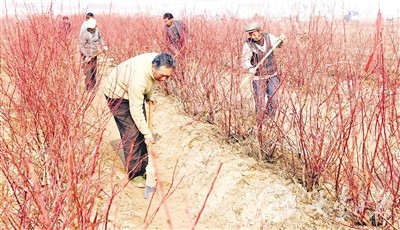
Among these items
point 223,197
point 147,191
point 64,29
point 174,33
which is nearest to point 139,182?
point 147,191

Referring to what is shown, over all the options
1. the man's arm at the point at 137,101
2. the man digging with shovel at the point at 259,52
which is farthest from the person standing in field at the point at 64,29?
the man digging with shovel at the point at 259,52

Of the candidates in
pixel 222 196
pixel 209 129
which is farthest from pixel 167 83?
pixel 222 196

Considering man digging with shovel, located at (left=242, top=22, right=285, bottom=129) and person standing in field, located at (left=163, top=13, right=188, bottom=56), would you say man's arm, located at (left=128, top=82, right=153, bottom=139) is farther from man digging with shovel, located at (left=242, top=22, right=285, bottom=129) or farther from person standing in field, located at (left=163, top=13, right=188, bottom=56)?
person standing in field, located at (left=163, top=13, right=188, bottom=56)

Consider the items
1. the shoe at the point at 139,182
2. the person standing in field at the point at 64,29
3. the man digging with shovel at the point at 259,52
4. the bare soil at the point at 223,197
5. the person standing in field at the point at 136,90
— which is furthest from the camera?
the person standing in field at the point at 64,29

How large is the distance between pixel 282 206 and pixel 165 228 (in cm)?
95

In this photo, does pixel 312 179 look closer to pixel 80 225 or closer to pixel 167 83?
pixel 80 225

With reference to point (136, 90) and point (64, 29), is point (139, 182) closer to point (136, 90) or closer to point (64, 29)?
point (136, 90)

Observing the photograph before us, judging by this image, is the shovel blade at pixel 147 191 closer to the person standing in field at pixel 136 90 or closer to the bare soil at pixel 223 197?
the bare soil at pixel 223 197

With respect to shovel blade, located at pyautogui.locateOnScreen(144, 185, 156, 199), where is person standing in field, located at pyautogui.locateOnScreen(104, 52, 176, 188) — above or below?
above

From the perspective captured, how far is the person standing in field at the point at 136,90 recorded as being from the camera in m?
3.04

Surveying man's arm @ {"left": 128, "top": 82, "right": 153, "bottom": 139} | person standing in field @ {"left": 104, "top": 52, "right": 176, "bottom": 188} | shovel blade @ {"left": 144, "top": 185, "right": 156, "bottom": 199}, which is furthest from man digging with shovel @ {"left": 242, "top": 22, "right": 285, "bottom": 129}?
shovel blade @ {"left": 144, "top": 185, "right": 156, "bottom": 199}

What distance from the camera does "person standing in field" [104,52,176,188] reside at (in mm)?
3043

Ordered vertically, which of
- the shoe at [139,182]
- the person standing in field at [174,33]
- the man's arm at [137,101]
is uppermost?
the person standing in field at [174,33]

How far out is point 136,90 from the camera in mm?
3133
